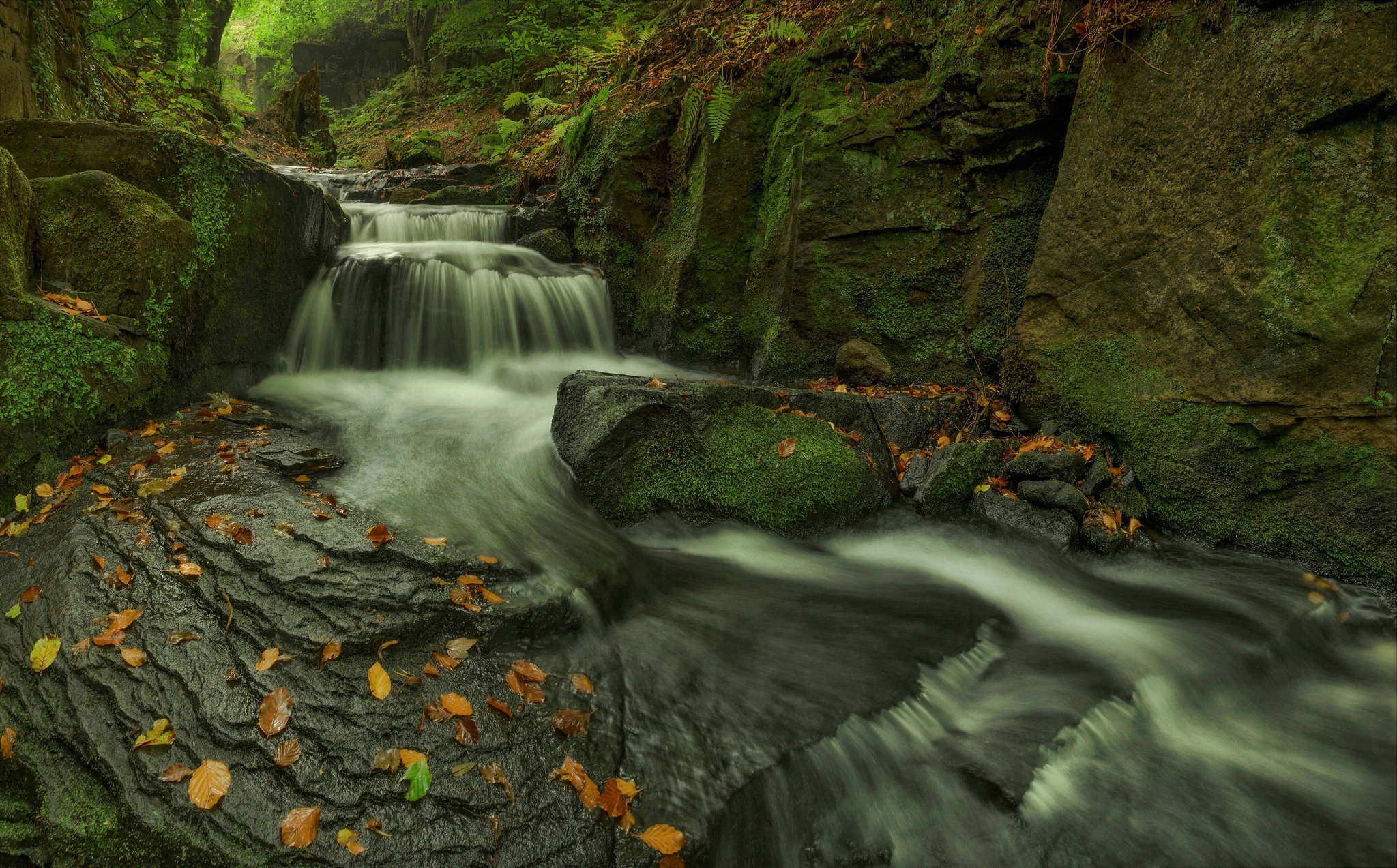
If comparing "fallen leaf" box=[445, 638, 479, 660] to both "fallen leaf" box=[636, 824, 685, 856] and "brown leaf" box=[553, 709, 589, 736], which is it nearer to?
"brown leaf" box=[553, 709, 589, 736]

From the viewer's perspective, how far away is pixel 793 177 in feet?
21.5

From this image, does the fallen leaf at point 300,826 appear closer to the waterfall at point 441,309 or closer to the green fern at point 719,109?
the waterfall at point 441,309

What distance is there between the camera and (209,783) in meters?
2.06

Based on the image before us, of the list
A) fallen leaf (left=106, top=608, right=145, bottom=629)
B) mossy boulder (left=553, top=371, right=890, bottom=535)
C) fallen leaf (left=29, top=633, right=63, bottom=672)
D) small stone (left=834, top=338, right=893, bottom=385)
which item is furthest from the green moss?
fallen leaf (left=29, top=633, right=63, bottom=672)

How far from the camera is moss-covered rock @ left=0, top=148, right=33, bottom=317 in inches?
146

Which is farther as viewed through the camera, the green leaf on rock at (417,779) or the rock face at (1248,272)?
the rock face at (1248,272)

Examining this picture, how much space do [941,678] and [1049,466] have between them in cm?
232

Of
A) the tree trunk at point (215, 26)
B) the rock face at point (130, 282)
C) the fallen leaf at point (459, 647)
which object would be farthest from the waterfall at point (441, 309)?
the tree trunk at point (215, 26)

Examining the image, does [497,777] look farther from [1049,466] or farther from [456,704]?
[1049,466]

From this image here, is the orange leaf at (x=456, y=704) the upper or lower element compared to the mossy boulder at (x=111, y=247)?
lower

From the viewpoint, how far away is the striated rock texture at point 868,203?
5629 mm

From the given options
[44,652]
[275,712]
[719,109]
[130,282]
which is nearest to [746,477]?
[275,712]

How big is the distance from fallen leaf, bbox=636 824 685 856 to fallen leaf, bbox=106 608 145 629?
7.37ft

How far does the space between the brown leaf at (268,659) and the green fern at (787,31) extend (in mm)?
7153
